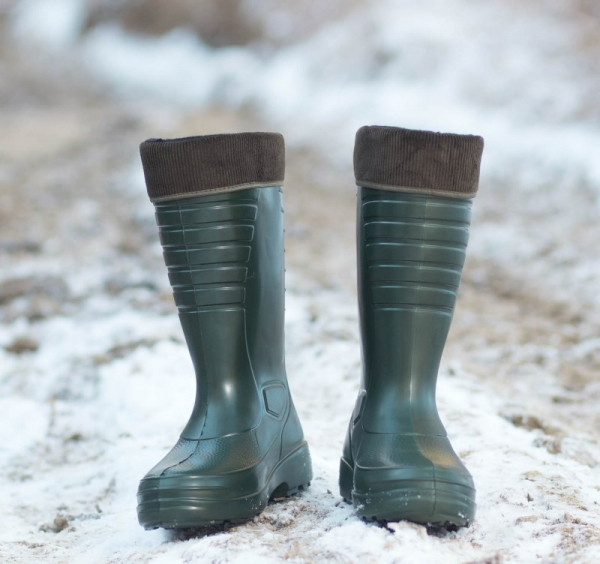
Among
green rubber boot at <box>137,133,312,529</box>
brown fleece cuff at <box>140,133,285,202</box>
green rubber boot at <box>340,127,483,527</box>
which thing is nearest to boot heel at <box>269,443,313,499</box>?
green rubber boot at <box>137,133,312,529</box>

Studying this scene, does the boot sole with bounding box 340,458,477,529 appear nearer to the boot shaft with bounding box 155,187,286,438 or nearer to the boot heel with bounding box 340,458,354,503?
the boot heel with bounding box 340,458,354,503

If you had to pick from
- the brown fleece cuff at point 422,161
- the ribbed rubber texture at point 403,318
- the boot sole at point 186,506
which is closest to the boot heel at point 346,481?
the ribbed rubber texture at point 403,318

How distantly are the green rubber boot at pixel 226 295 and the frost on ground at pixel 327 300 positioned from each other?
97 millimetres

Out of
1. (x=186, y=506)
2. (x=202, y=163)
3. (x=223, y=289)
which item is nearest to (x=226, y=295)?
(x=223, y=289)

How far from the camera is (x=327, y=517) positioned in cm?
126

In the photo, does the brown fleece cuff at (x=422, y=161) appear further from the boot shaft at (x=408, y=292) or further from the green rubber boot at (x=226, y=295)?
the green rubber boot at (x=226, y=295)

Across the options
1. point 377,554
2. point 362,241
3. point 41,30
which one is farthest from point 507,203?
point 41,30

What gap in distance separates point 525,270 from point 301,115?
3.25 meters

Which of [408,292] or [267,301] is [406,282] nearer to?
[408,292]

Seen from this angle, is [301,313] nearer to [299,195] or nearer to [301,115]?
[299,195]

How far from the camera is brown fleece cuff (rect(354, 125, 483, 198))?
123cm

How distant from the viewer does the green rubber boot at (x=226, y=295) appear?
1240 mm

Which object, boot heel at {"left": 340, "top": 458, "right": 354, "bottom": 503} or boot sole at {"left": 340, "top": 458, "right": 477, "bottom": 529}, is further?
boot heel at {"left": 340, "top": 458, "right": 354, "bottom": 503}

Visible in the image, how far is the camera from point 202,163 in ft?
4.14
